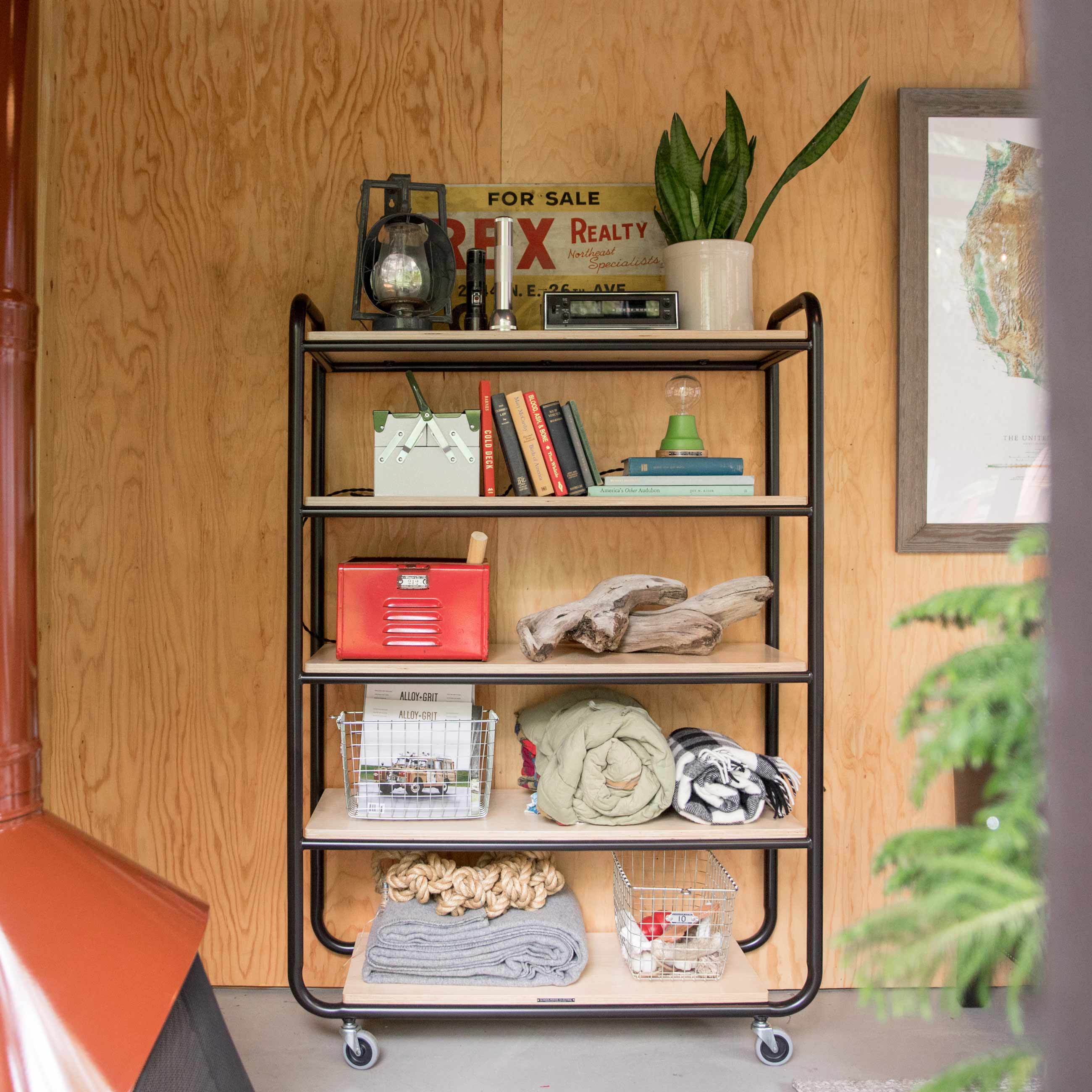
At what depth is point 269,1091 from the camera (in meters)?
1.85

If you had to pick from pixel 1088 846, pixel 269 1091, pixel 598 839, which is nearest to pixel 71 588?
pixel 269 1091

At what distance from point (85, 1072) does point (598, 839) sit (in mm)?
970

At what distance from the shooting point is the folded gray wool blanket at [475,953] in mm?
1941

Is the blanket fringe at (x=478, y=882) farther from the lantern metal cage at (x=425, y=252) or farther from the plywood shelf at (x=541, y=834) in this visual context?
the lantern metal cage at (x=425, y=252)

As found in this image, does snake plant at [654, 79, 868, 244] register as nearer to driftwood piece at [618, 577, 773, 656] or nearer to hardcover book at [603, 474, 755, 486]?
hardcover book at [603, 474, 755, 486]

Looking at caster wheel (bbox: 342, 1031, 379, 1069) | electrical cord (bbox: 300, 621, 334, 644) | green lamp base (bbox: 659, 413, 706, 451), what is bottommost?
caster wheel (bbox: 342, 1031, 379, 1069)

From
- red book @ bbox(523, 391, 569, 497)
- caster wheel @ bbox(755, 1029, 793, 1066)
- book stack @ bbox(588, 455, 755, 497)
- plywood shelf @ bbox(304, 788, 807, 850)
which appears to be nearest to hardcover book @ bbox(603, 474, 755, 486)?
book stack @ bbox(588, 455, 755, 497)

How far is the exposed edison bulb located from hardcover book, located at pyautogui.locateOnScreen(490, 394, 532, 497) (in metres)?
0.36

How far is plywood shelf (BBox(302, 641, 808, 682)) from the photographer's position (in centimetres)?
189

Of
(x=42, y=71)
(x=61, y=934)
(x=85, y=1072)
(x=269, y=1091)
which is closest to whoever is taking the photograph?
(x=85, y=1072)

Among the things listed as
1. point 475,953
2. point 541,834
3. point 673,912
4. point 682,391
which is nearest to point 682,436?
point 682,391

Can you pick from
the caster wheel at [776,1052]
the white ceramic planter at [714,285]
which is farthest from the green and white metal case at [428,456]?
the caster wheel at [776,1052]

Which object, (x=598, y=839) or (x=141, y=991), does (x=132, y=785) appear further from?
(x=598, y=839)

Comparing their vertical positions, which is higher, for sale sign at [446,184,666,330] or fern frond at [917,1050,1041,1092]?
for sale sign at [446,184,666,330]
